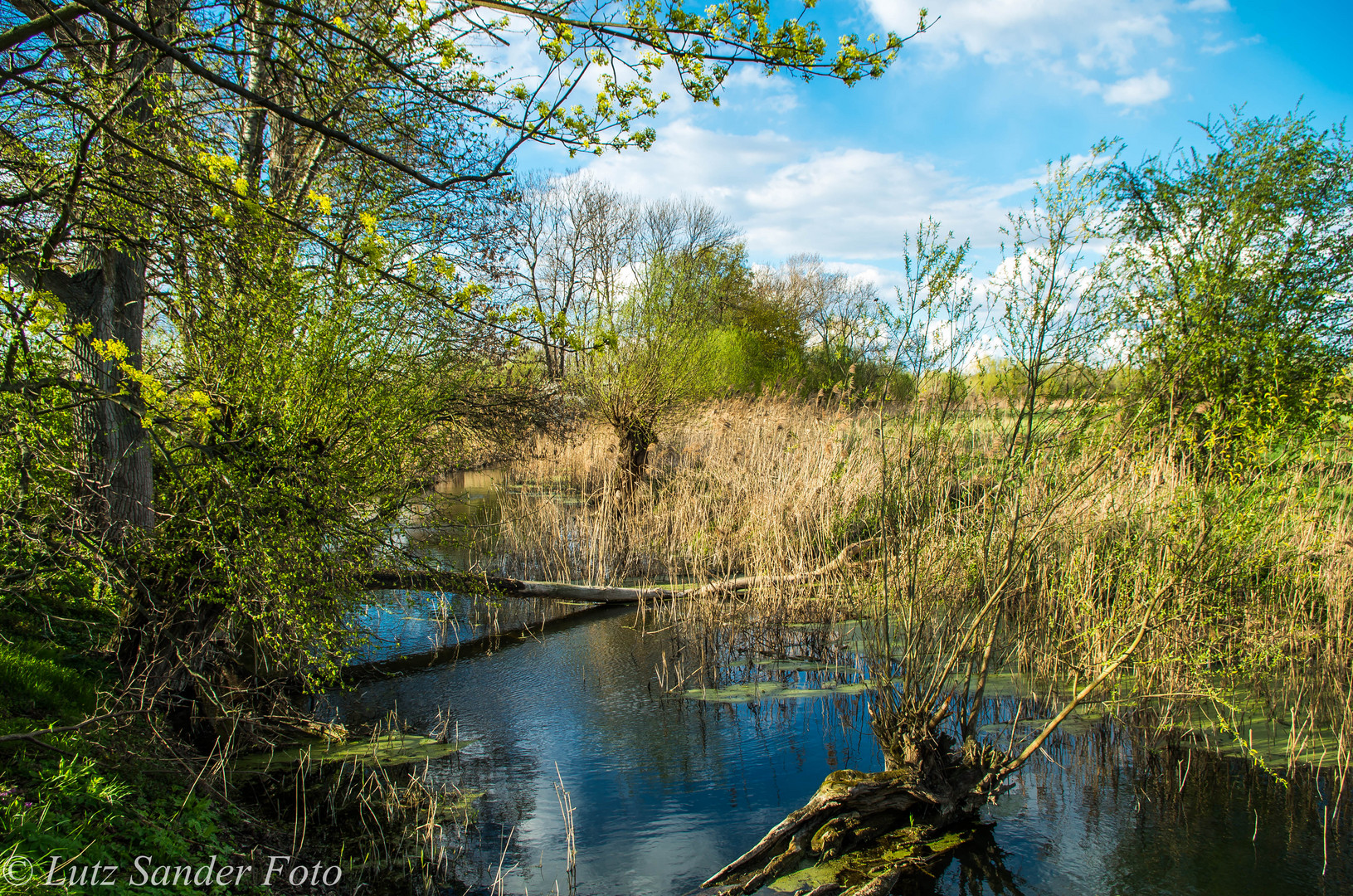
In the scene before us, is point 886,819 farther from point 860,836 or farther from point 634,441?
point 634,441

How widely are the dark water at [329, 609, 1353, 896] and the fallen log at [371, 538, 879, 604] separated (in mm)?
894

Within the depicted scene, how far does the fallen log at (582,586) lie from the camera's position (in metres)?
5.99

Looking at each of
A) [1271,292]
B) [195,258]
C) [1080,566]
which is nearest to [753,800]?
[1080,566]

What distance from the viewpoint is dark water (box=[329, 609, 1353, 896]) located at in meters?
3.58

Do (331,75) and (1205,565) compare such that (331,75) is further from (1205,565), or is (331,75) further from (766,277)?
(766,277)

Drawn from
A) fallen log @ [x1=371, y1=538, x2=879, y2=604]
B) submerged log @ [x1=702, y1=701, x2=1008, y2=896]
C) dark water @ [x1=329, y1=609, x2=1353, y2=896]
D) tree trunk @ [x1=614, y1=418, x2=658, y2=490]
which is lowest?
dark water @ [x1=329, y1=609, x2=1353, y2=896]

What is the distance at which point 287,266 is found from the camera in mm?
4801

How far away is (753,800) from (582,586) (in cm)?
431

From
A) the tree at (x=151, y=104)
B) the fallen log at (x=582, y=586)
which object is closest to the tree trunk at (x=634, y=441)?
the fallen log at (x=582, y=586)

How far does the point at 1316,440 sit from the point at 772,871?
20.6 feet

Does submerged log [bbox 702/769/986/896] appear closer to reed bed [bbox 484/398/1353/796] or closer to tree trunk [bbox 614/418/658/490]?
reed bed [bbox 484/398/1353/796]

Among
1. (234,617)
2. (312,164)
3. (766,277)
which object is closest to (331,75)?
(234,617)

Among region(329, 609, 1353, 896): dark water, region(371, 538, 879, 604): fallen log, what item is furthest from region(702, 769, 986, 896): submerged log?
region(371, 538, 879, 604): fallen log

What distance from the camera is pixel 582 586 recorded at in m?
8.39
